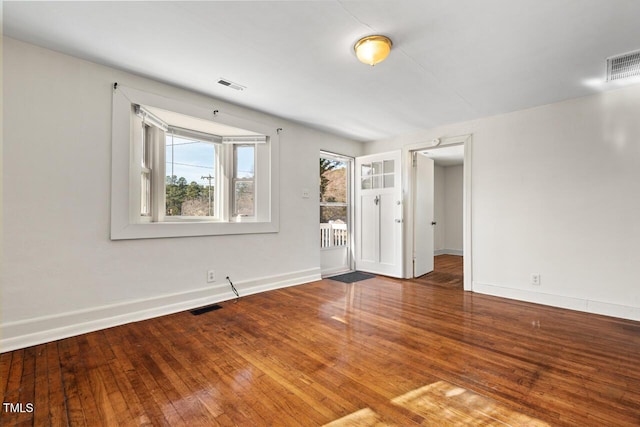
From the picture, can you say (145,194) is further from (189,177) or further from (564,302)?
(564,302)

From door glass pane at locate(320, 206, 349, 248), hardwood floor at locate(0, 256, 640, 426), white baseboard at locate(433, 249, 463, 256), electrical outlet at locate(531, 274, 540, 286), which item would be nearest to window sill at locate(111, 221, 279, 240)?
hardwood floor at locate(0, 256, 640, 426)

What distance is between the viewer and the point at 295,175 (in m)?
4.21

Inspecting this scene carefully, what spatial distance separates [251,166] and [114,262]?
76.3 inches

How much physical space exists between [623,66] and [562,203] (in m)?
1.43

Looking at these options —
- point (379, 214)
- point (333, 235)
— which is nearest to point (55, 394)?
point (333, 235)

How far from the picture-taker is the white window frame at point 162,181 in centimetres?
266

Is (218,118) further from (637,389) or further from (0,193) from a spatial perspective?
(637,389)

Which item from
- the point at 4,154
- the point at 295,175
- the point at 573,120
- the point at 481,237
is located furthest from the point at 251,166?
the point at 573,120

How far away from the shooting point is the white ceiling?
73.0 inches

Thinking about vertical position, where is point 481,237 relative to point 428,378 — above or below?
above

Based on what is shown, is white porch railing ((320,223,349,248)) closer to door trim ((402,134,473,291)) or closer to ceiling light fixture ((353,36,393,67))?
door trim ((402,134,473,291))

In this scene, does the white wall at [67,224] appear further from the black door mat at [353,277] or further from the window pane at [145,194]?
the black door mat at [353,277]

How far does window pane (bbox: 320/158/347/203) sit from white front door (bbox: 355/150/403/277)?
262 mm

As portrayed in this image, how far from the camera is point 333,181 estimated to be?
5168mm
